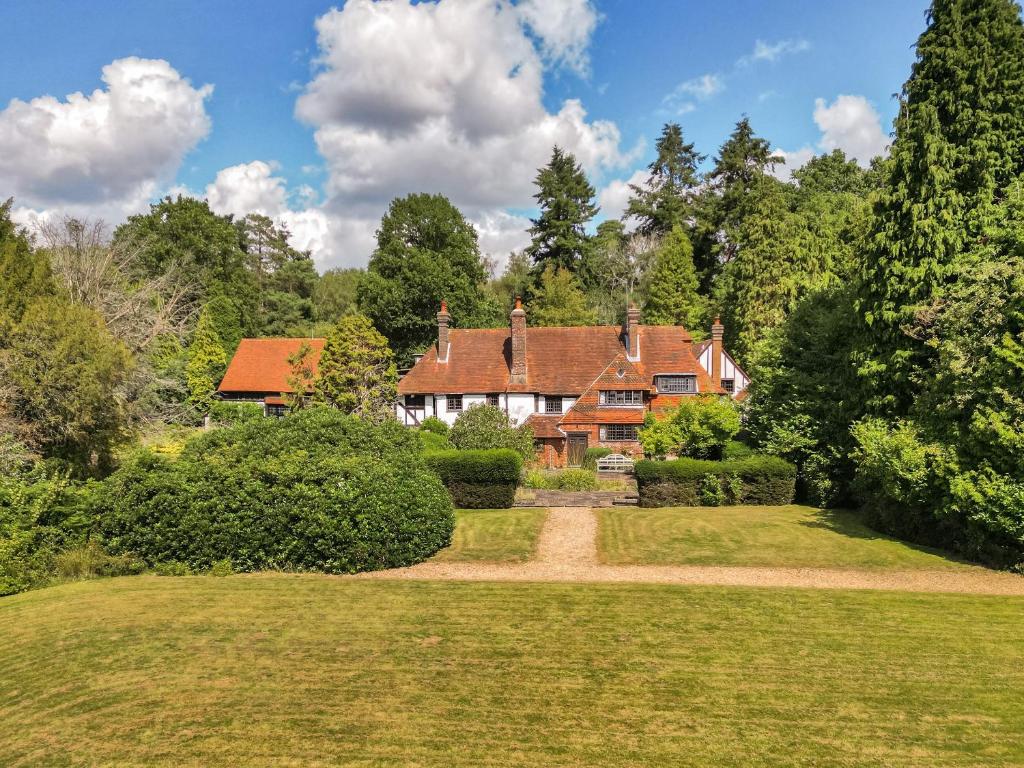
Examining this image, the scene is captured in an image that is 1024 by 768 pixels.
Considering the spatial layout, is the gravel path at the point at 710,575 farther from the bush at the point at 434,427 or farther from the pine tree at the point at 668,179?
the pine tree at the point at 668,179

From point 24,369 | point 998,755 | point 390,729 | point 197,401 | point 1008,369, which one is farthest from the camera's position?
point 197,401

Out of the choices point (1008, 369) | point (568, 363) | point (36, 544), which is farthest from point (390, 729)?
point (568, 363)

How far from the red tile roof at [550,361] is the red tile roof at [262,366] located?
12629mm

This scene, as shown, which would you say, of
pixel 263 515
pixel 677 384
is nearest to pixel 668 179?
pixel 677 384

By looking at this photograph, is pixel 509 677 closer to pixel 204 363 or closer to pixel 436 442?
pixel 436 442

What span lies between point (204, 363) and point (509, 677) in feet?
157

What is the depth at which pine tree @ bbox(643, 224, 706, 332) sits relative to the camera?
5300 cm

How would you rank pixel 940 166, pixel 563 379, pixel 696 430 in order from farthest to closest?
pixel 563 379 < pixel 696 430 < pixel 940 166

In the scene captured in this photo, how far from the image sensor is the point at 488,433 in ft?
92.9

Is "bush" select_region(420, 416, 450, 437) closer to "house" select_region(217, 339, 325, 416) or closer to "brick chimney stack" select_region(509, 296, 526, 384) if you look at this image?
"brick chimney stack" select_region(509, 296, 526, 384)

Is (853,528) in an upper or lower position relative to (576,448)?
lower

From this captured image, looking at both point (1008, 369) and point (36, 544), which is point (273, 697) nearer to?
point (36, 544)

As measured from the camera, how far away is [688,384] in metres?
36.9

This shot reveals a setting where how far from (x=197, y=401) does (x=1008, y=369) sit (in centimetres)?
4801
